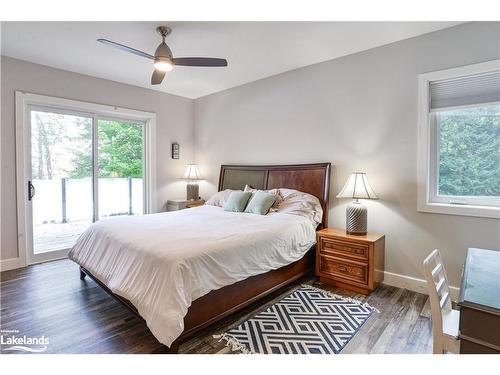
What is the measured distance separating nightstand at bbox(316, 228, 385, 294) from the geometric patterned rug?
0.26 meters

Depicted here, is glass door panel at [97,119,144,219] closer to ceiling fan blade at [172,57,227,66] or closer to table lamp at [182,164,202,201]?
table lamp at [182,164,202,201]

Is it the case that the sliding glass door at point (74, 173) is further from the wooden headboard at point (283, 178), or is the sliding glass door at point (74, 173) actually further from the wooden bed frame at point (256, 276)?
the wooden headboard at point (283, 178)

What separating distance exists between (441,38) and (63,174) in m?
5.06

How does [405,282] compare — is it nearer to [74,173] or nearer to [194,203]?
[194,203]

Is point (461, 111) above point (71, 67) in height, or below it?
below

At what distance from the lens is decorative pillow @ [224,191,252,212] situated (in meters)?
3.60

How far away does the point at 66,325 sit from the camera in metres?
2.18

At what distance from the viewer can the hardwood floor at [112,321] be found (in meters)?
1.92

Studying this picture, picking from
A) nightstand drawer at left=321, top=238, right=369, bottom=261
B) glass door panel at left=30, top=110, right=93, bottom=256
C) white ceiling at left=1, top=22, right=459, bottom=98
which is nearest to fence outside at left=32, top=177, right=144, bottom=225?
glass door panel at left=30, top=110, right=93, bottom=256

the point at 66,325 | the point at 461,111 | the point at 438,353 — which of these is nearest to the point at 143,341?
the point at 66,325

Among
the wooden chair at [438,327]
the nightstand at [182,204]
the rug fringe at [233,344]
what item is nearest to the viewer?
the wooden chair at [438,327]

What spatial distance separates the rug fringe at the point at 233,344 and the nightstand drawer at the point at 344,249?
1486 millimetres

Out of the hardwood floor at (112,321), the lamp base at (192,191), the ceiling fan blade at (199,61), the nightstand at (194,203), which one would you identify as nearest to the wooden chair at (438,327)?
the hardwood floor at (112,321)
